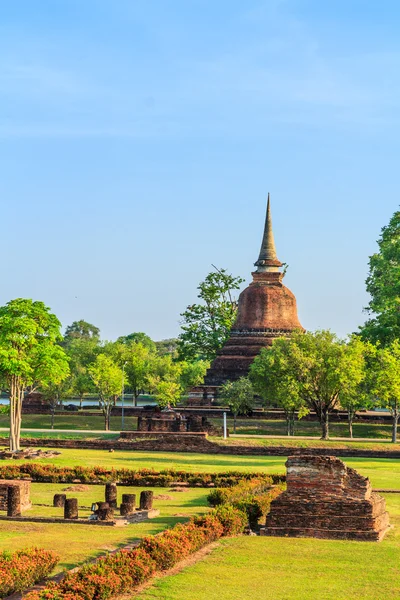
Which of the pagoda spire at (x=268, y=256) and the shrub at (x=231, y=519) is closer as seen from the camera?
the shrub at (x=231, y=519)

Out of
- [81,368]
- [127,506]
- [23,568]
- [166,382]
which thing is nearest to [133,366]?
[81,368]

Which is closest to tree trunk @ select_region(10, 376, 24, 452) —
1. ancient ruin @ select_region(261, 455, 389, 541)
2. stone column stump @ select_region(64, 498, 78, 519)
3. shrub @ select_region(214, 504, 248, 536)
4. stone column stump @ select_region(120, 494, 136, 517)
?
stone column stump @ select_region(120, 494, 136, 517)

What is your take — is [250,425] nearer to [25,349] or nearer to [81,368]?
[25,349]

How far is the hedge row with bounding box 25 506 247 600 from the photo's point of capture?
14969 millimetres

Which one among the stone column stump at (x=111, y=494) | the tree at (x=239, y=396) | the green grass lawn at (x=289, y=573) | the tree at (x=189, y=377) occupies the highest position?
the tree at (x=189, y=377)

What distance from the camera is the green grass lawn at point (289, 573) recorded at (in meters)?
16.4

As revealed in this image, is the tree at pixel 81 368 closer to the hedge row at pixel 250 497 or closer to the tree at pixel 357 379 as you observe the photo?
the tree at pixel 357 379

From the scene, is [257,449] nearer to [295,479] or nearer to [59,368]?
[59,368]

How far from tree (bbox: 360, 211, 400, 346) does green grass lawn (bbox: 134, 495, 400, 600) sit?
121ft

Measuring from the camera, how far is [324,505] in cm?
2252

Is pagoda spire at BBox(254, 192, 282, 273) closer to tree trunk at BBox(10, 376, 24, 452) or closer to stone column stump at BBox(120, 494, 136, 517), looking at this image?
tree trunk at BBox(10, 376, 24, 452)

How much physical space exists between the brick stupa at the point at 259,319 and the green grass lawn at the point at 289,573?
154 feet

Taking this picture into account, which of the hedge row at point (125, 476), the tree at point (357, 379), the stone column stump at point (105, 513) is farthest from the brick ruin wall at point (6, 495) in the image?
the tree at point (357, 379)

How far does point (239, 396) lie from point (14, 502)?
116 ft
